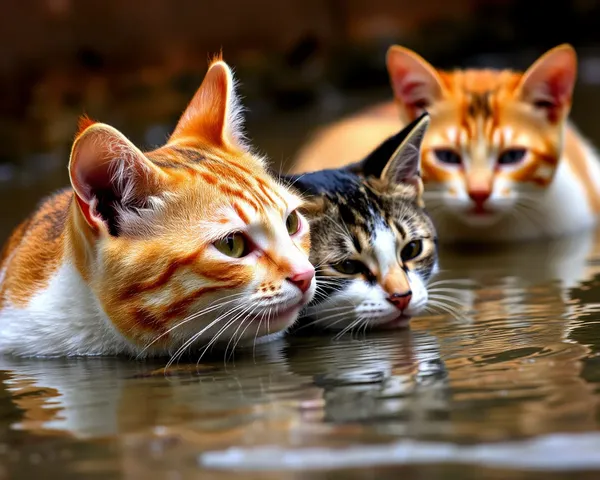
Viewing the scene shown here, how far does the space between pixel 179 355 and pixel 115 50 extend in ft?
22.8

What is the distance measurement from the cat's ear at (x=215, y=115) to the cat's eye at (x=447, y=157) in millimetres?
1333

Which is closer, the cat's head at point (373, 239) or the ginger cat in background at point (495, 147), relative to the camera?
the cat's head at point (373, 239)

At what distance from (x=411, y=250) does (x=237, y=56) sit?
7939mm

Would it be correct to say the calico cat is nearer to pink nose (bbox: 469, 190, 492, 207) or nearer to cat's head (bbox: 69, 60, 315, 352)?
cat's head (bbox: 69, 60, 315, 352)

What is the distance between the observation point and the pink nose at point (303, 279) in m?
2.71

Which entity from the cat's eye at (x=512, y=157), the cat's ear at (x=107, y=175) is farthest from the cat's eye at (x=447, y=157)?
the cat's ear at (x=107, y=175)

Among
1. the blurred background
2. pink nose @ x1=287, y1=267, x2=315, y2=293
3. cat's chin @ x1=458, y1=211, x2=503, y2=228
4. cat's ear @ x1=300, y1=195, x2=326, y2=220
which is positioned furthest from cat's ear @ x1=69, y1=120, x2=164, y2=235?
the blurred background

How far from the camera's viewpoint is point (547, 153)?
4.48m

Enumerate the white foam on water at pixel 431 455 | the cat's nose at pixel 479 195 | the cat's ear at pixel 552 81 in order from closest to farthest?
the white foam on water at pixel 431 455
the cat's nose at pixel 479 195
the cat's ear at pixel 552 81

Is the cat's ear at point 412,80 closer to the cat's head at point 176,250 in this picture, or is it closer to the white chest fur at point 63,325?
the cat's head at point 176,250

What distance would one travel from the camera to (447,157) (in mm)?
4422

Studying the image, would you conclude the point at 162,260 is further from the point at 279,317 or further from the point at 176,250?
the point at 279,317

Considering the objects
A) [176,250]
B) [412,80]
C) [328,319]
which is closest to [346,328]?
[328,319]

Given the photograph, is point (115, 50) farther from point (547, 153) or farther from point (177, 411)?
point (177, 411)
